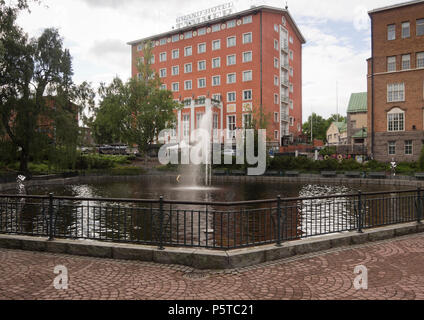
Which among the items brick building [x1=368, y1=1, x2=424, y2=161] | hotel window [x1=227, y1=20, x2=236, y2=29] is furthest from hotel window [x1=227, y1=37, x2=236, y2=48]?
brick building [x1=368, y1=1, x2=424, y2=161]

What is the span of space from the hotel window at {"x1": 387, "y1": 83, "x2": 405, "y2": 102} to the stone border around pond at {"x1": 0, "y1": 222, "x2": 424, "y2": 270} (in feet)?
127

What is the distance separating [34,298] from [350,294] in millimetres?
5057

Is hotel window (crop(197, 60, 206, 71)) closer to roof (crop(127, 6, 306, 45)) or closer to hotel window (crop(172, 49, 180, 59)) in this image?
hotel window (crop(172, 49, 180, 59))

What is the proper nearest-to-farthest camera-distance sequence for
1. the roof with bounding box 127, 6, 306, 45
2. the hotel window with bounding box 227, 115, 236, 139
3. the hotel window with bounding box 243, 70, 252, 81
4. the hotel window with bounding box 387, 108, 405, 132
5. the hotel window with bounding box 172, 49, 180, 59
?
the hotel window with bounding box 387, 108, 405, 132 < the roof with bounding box 127, 6, 306, 45 < the hotel window with bounding box 243, 70, 252, 81 < the hotel window with bounding box 227, 115, 236, 139 < the hotel window with bounding box 172, 49, 180, 59

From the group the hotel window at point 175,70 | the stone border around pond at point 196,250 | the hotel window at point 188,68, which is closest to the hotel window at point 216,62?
the hotel window at point 188,68

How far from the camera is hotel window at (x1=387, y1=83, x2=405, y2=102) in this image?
40.4m

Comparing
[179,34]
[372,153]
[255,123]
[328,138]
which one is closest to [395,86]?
[372,153]

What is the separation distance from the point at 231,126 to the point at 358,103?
30.8m

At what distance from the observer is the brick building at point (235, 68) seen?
52000 millimetres

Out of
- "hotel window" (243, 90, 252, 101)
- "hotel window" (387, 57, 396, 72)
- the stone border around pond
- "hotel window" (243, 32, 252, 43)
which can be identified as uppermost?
"hotel window" (243, 32, 252, 43)

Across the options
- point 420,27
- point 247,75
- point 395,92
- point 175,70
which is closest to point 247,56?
point 247,75

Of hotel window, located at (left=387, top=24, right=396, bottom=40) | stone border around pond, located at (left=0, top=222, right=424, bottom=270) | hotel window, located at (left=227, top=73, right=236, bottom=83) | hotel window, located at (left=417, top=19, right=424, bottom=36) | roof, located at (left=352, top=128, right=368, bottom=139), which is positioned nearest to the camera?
stone border around pond, located at (left=0, top=222, right=424, bottom=270)

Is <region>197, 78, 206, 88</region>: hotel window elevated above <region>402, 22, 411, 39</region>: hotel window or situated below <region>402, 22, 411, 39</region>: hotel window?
below

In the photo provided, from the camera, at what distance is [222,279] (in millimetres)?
5828
